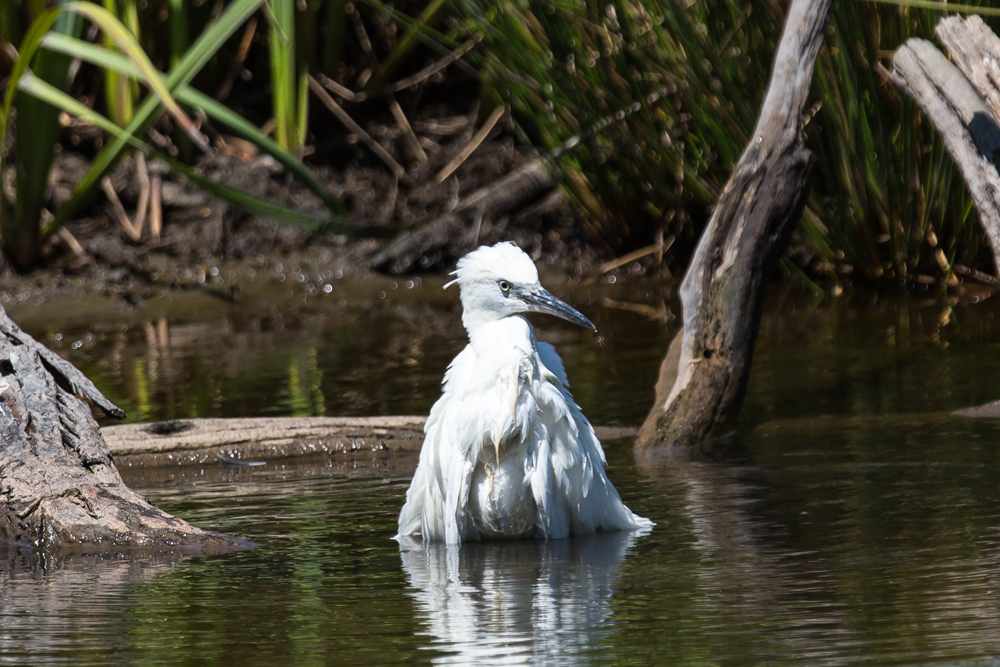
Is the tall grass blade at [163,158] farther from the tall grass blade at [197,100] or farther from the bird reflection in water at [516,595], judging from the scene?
the bird reflection in water at [516,595]

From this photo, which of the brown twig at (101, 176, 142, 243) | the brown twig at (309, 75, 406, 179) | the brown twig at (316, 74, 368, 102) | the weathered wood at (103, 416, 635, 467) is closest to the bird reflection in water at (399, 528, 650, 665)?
the weathered wood at (103, 416, 635, 467)

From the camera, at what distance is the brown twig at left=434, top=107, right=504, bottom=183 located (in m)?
9.51

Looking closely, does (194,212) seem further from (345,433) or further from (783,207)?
(783,207)

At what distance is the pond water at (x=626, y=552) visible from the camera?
2740 millimetres

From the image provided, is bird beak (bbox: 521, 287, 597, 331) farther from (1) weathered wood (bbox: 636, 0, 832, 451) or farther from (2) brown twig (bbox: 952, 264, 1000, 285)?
Answer: (2) brown twig (bbox: 952, 264, 1000, 285)

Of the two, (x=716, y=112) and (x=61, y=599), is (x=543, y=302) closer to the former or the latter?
(x=61, y=599)

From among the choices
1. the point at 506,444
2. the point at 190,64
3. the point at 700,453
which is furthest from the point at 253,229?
the point at 506,444

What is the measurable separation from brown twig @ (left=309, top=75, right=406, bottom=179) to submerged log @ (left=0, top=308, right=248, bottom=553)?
18.9ft

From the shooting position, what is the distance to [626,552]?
3.52 m

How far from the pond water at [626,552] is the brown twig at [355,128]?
127 inches

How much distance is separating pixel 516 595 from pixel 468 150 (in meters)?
6.74

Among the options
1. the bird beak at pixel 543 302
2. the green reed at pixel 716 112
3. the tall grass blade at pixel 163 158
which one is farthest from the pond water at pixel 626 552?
the tall grass blade at pixel 163 158

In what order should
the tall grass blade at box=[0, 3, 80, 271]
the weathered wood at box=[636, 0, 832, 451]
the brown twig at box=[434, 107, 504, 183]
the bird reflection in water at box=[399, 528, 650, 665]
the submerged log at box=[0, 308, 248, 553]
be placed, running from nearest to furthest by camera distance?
1. the bird reflection in water at box=[399, 528, 650, 665]
2. the submerged log at box=[0, 308, 248, 553]
3. the weathered wood at box=[636, 0, 832, 451]
4. the tall grass blade at box=[0, 3, 80, 271]
5. the brown twig at box=[434, 107, 504, 183]

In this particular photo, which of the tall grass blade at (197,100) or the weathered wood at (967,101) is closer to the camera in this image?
the weathered wood at (967,101)
